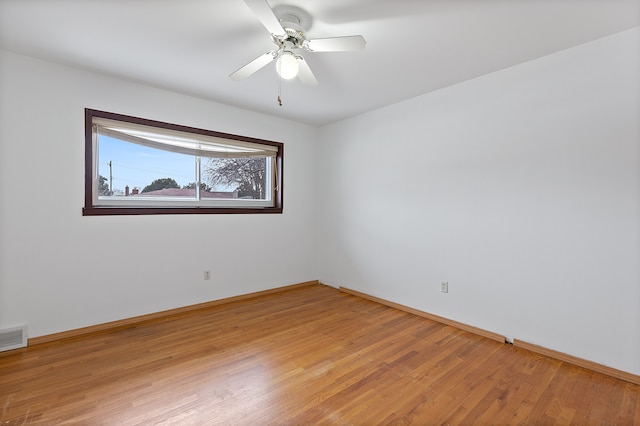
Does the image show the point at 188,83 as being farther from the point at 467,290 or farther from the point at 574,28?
the point at 467,290

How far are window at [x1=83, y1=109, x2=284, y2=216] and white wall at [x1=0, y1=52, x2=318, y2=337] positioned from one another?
9 centimetres

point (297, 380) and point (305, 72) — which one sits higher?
point (305, 72)

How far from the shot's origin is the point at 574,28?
201cm

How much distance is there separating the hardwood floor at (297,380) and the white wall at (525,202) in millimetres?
350

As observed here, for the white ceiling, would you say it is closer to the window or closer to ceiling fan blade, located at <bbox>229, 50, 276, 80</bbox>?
ceiling fan blade, located at <bbox>229, 50, 276, 80</bbox>

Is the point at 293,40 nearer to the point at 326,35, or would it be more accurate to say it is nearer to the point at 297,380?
the point at 326,35

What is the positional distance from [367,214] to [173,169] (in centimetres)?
239

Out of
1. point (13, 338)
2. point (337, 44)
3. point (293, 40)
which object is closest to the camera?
point (337, 44)

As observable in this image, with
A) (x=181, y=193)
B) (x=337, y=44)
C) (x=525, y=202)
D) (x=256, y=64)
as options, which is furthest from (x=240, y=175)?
(x=525, y=202)

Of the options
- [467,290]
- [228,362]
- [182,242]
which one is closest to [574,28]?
[467,290]

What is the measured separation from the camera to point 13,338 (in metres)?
2.37

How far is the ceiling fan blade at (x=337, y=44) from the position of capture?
177 centimetres

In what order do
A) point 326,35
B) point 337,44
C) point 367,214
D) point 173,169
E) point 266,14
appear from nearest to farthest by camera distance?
point 266,14
point 337,44
point 326,35
point 173,169
point 367,214

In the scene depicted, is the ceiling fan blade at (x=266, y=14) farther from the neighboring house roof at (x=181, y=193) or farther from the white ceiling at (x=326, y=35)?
the neighboring house roof at (x=181, y=193)
